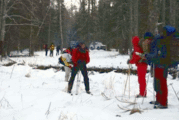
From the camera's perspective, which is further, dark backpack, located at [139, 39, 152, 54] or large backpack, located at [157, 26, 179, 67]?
dark backpack, located at [139, 39, 152, 54]

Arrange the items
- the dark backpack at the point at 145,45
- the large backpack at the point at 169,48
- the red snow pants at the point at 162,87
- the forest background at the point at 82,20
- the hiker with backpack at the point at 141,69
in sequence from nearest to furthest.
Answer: the large backpack at the point at 169,48 < the red snow pants at the point at 162,87 < the dark backpack at the point at 145,45 < the hiker with backpack at the point at 141,69 < the forest background at the point at 82,20

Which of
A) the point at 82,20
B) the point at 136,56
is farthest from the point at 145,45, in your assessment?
the point at 82,20

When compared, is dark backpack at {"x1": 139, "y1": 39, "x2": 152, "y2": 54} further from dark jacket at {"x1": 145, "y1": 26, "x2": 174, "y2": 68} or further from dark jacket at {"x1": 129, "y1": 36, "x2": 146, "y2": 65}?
dark jacket at {"x1": 145, "y1": 26, "x2": 174, "y2": 68}

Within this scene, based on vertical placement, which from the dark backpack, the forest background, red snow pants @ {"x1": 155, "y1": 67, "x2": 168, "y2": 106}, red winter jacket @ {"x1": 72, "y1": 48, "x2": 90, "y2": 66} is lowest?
red snow pants @ {"x1": 155, "y1": 67, "x2": 168, "y2": 106}

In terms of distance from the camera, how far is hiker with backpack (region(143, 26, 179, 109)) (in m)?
3.85

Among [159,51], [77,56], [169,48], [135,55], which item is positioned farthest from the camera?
[77,56]

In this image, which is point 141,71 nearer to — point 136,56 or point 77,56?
point 136,56

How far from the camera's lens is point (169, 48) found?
12.6ft

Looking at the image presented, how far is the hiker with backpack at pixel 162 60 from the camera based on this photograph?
12.6ft

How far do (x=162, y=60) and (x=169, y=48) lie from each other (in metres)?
0.30

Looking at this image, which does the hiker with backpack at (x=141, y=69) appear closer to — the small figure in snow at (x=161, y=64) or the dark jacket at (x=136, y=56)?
the dark jacket at (x=136, y=56)

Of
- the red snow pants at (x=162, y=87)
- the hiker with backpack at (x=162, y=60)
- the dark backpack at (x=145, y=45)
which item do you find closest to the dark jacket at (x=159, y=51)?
the hiker with backpack at (x=162, y=60)

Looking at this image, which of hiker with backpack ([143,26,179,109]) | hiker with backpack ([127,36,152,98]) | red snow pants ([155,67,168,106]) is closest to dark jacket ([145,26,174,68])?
hiker with backpack ([143,26,179,109])

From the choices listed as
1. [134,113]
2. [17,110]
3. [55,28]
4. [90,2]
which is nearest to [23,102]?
[17,110]
